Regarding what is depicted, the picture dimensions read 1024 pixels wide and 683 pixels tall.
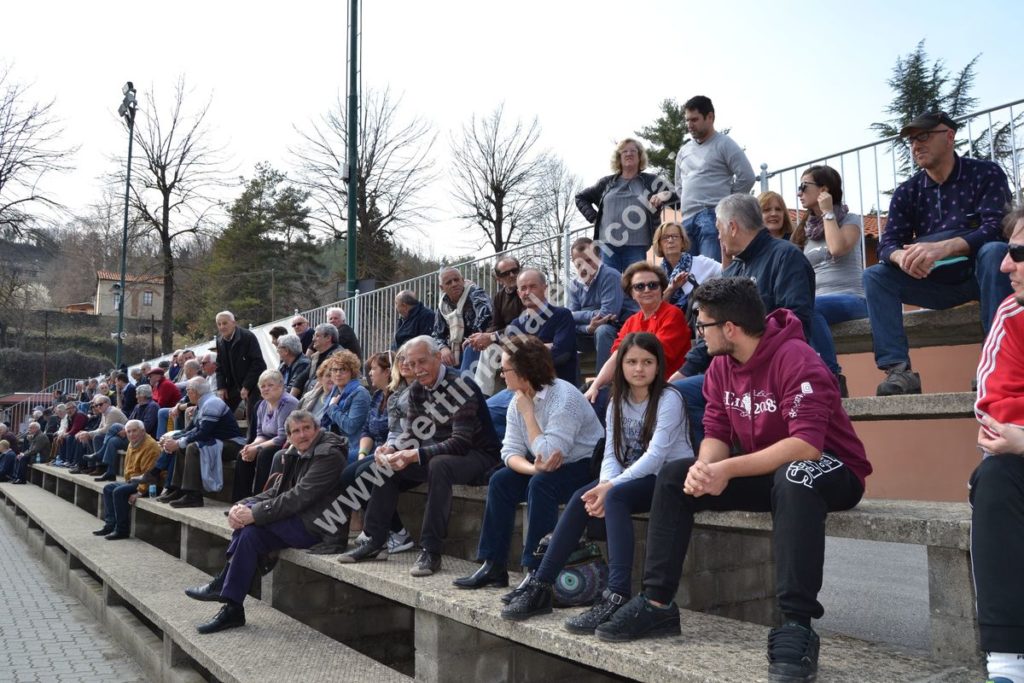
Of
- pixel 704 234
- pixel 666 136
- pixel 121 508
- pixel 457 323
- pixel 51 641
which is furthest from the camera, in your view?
pixel 666 136

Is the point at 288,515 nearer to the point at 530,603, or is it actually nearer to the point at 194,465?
the point at 530,603

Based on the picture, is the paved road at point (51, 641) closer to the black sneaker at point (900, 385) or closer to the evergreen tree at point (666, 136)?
the black sneaker at point (900, 385)

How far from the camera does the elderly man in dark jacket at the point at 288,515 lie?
16.8 ft

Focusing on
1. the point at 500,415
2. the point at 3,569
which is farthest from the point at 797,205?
the point at 3,569

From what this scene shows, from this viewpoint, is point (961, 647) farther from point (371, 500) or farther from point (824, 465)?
point (371, 500)

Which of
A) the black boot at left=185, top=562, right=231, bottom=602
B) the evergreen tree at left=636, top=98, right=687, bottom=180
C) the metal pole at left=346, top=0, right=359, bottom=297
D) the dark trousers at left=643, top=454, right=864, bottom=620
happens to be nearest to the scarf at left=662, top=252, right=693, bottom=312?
the dark trousers at left=643, top=454, right=864, bottom=620

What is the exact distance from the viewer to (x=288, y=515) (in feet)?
17.3

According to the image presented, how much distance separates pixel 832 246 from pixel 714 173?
4.92 feet

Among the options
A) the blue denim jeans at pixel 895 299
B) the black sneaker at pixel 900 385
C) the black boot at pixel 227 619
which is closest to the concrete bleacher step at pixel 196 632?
the black boot at pixel 227 619

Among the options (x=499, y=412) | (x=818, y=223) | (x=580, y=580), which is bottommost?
(x=580, y=580)

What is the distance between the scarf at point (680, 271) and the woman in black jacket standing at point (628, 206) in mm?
1072

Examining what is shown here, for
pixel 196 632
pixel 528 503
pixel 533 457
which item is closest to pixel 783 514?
pixel 528 503

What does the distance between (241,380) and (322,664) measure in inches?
234

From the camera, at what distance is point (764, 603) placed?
4.65 m
